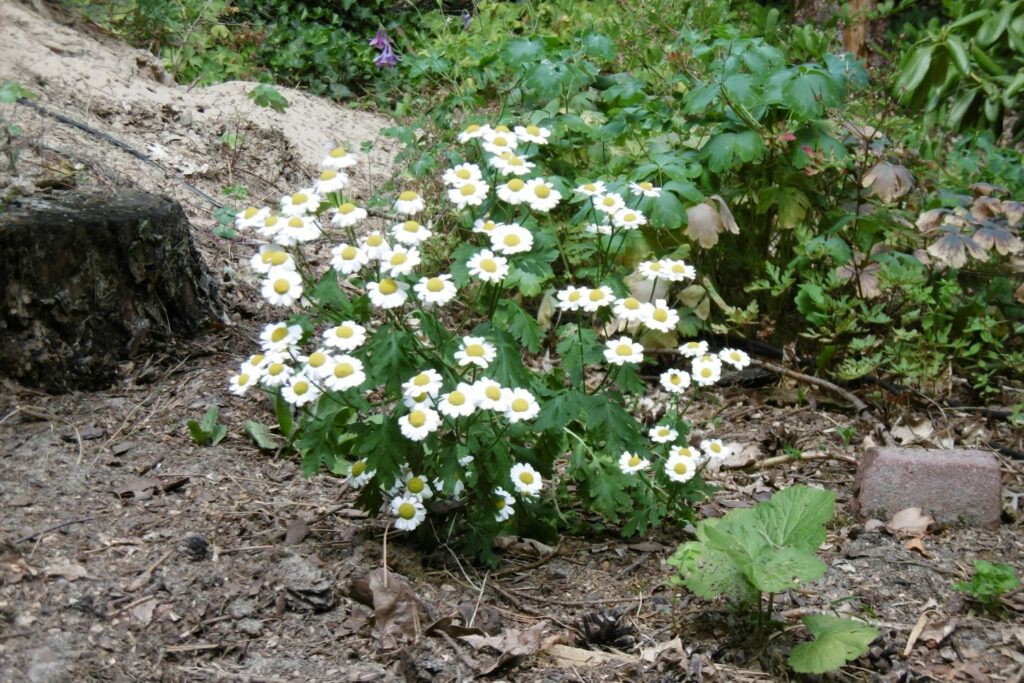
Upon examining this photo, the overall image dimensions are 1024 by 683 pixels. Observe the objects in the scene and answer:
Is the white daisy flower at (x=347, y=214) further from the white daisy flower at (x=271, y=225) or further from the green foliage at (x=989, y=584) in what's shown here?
the green foliage at (x=989, y=584)

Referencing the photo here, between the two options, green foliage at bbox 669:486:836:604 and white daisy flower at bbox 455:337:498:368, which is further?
white daisy flower at bbox 455:337:498:368

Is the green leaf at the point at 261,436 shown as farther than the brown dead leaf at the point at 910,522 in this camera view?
Yes

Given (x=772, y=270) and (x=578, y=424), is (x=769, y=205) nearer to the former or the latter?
(x=772, y=270)

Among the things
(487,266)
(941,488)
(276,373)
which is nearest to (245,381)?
(276,373)

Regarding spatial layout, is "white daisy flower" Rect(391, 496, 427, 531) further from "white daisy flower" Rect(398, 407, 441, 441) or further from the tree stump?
the tree stump

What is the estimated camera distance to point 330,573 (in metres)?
2.61

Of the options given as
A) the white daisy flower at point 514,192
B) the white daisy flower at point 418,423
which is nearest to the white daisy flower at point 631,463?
the white daisy flower at point 418,423

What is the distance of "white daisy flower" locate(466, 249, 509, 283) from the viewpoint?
2443 mm

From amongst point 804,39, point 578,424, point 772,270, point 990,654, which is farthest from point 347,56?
point 990,654

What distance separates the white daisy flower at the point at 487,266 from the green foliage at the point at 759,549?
813mm

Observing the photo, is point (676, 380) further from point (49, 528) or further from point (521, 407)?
point (49, 528)

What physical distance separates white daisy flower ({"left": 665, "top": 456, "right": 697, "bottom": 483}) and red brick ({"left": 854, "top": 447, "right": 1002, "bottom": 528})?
0.76 meters

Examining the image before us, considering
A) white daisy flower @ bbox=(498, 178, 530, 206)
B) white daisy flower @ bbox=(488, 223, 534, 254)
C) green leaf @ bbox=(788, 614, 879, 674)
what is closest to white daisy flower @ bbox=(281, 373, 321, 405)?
white daisy flower @ bbox=(488, 223, 534, 254)

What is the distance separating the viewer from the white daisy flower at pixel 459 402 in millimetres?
2381
